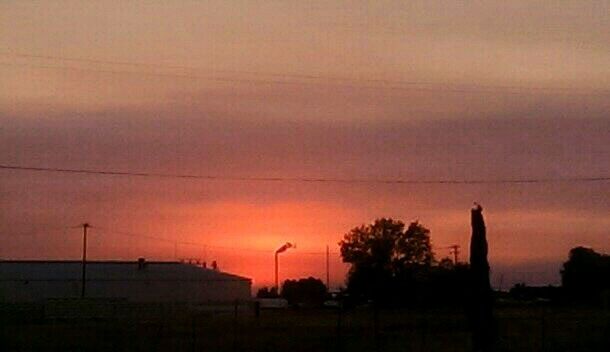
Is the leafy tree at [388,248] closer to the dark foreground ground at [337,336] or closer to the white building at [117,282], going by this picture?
the white building at [117,282]

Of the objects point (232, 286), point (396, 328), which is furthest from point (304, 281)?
point (396, 328)

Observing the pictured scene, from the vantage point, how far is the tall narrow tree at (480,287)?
33875mm

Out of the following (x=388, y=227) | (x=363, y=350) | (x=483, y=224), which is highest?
(x=388, y=227)

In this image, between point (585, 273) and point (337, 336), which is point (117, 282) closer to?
point (585, 273)

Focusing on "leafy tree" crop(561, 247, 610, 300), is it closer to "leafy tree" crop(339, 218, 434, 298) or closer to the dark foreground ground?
"leafy tree" crop(339, 218, 434, 298)

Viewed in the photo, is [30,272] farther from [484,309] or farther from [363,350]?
[484,309]

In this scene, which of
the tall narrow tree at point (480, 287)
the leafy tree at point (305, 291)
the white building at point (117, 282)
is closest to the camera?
the tall narrow tree at point (480, 287)

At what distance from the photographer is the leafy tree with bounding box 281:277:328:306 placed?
135 meters

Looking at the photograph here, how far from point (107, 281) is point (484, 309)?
80.1m

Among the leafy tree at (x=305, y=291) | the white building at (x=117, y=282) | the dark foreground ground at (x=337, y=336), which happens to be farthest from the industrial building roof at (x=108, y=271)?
the dark foreground ground at (x=337, y=336)

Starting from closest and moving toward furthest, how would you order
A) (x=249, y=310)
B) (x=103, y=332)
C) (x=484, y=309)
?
1. (x=484, y=309)
2. (x=103, y=332)
3. (x=249, y=310)

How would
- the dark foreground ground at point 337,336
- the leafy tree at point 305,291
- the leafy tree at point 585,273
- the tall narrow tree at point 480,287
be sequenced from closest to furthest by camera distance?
1. the tall narrow tree at point 480,287
2. the dark foreground ground at point 337,336
3. the leafy tree at point 585,273
4. the leafy tree at point 305,291

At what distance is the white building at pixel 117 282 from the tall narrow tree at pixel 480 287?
242 ft

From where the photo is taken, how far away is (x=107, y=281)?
110 metres
